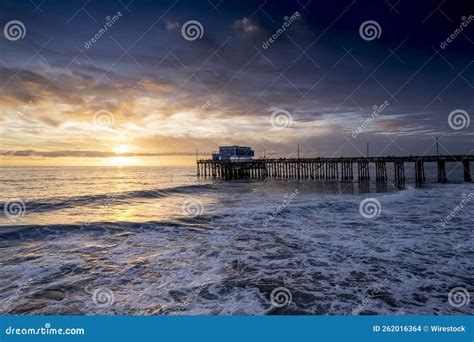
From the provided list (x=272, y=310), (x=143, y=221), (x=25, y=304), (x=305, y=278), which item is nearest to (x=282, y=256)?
(x=305, y=278)

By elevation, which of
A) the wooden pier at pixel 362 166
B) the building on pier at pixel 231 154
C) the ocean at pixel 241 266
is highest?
the building on pier at pixel 231 154

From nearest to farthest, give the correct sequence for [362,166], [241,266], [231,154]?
[241,266] < [362,166] < [231,154]

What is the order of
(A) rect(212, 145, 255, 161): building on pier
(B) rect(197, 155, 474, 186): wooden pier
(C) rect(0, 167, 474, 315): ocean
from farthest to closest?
(A) rect(212, 145, 255, 161): building on pier
(B) rect(197, 155, 474, 186): wooden pier
(C) rect(0, 167, 474, 315): ocean

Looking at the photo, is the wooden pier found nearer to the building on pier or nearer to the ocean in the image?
the building on pier

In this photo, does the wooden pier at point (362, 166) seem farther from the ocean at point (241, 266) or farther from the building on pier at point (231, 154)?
the ocean at point (241, 266)

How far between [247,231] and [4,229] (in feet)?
38.3

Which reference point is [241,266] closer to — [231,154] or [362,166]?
[362,166]

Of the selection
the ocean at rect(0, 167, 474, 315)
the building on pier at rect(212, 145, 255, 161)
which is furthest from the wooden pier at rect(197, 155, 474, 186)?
the ocean at rect(0, 167, 474, 315)

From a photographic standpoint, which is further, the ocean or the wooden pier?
the wooden pier

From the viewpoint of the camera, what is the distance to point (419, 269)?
7512 mm

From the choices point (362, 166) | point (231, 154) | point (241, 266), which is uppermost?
point (231, 154)

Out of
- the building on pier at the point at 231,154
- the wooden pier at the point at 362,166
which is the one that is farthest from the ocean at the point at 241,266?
the building on pier at the point at 231,154

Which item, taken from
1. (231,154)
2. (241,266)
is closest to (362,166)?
(231,154)

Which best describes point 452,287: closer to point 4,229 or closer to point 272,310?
point 272,310
